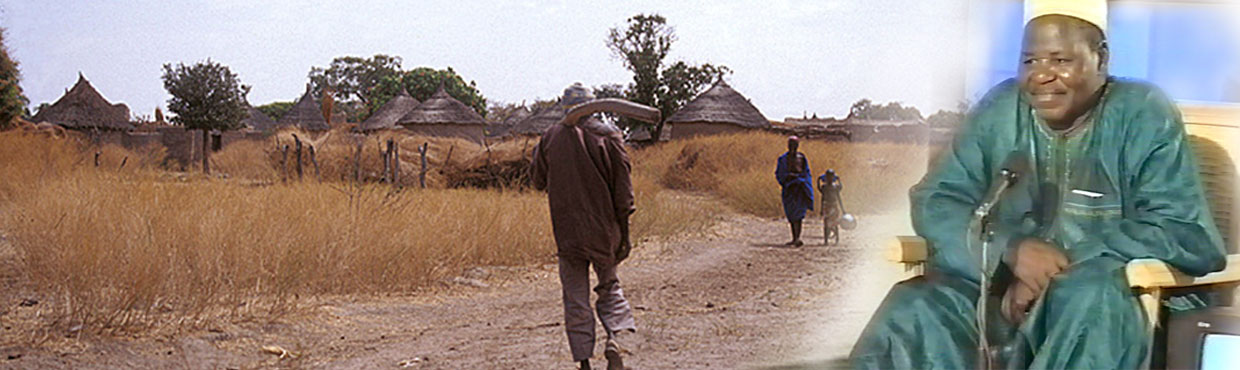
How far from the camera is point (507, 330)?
243 inches

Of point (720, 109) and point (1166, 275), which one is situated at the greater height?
point (720, 109)

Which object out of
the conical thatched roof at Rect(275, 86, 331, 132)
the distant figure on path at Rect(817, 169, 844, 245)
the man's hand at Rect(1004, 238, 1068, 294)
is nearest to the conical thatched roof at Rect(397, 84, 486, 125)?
the conical thatched roof at Rect(275, 86, 331, 132)

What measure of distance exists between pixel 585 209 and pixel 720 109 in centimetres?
1706

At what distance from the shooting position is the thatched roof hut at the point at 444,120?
66.9 feet

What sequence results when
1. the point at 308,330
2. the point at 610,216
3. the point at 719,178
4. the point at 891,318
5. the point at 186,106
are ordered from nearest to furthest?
the point at 891,318 < the point at 610,216 < the point at 308,330 < the point at 719,178 < the point at 186,106

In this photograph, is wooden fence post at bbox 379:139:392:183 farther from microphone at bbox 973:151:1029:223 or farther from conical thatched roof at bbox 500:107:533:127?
conical thatched roof at bbox 500:107:533:127

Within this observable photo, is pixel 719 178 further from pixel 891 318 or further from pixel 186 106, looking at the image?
pixel 891 318

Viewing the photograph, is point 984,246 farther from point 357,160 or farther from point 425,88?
point 425,88

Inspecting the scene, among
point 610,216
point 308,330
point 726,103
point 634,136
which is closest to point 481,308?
point 308,330

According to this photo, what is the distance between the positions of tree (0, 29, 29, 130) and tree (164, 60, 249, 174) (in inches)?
212

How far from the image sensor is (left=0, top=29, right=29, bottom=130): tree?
430 inches

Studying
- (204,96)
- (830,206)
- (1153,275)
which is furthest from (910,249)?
(204,96)

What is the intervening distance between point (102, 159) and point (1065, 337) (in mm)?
12057

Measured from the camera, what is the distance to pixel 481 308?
6.99 meters
